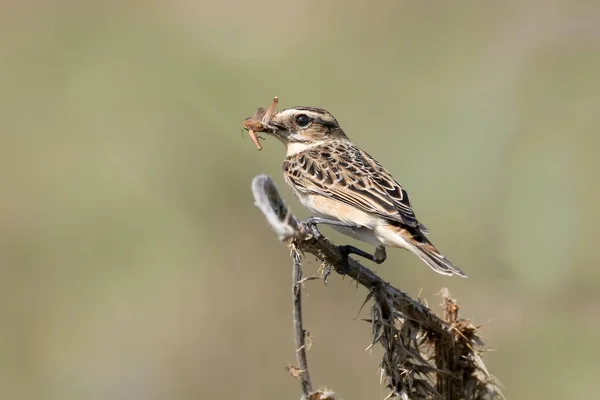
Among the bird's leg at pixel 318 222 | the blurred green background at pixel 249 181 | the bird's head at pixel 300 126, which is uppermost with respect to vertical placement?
the blurred green background at pixel 249 181

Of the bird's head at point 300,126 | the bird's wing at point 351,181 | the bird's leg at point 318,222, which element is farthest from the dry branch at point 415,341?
the bird's head at point 300,126

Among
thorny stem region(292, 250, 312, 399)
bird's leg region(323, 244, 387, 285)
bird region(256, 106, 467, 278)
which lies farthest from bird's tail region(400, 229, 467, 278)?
thorny stem region(292, 250, 312, 399)

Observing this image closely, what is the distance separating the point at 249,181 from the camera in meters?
12.5

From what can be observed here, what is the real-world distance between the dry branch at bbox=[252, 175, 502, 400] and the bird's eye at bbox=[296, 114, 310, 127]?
99.4 inches

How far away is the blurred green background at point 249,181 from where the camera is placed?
10695 mm

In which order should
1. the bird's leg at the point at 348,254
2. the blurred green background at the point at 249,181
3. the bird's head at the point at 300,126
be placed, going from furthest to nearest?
the blurred green background at the point at 249,181, the bird's head at the point at 300,126, the bird's leg at the point at 348,254

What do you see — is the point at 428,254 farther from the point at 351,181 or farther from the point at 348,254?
the point at 351,181

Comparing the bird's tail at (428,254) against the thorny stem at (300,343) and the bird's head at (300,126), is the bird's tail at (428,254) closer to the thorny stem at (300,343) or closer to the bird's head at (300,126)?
the bird's head at (300,126)

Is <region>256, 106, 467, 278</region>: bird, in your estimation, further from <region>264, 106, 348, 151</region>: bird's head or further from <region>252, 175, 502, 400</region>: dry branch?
<region>252, 175, 502, 400</region>: dry branch

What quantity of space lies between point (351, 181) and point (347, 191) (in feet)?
0.51

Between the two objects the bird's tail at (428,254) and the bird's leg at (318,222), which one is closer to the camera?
the bird's leg at (318,222)

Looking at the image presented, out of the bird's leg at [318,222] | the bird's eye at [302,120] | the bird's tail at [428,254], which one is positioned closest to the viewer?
the bird's leg at [318,222]

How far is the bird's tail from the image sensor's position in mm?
5543

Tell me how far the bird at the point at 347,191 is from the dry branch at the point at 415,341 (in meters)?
0.61
